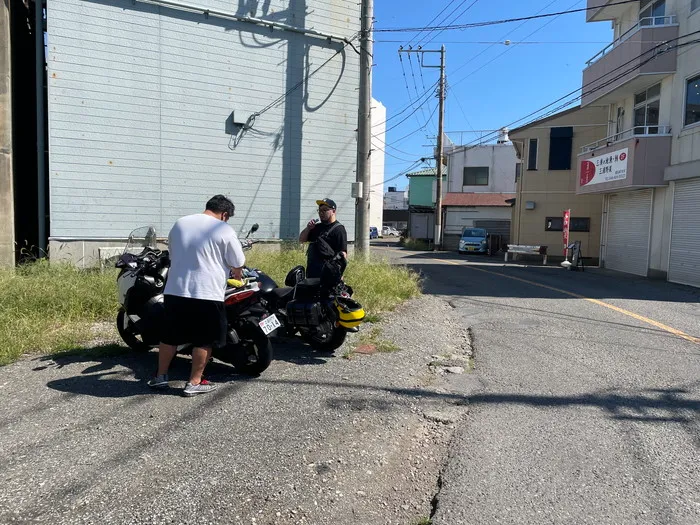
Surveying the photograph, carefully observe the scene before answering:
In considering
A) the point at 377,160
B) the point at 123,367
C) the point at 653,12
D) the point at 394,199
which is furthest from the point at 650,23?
the point at 394,199

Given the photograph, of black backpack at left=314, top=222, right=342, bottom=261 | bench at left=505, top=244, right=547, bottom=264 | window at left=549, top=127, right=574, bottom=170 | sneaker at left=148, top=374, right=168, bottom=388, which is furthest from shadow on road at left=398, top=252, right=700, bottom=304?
window at left=549, top=127, right=574, bottom=170

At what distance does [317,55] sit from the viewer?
13.2 meters

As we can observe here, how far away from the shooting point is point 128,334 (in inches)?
220

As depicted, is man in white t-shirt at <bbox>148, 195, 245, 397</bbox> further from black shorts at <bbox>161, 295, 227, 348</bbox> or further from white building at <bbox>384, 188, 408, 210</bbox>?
white building at <bbox>384, 188, 408, 210</bbox>

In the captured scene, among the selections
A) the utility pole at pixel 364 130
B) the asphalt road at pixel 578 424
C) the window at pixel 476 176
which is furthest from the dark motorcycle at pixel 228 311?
the window at pixel 476 176

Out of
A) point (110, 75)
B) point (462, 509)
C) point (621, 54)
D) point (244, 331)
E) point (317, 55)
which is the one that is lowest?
point (462, 509)

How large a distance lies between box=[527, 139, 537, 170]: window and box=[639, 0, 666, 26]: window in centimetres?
831

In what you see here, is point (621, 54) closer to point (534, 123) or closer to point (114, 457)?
point (534, 123)

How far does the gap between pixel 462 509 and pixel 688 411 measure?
2.68 meters

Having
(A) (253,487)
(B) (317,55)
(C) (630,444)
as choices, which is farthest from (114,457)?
(B) (317,55)

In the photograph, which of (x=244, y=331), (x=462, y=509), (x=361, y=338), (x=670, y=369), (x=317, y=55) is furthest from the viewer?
(x=317, y=55)

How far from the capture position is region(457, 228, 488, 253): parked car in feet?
99.2

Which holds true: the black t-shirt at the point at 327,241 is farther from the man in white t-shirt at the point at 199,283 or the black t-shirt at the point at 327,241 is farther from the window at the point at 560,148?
the window at the point at 560,148

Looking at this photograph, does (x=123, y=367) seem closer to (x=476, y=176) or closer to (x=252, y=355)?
(x=252, y=355)
